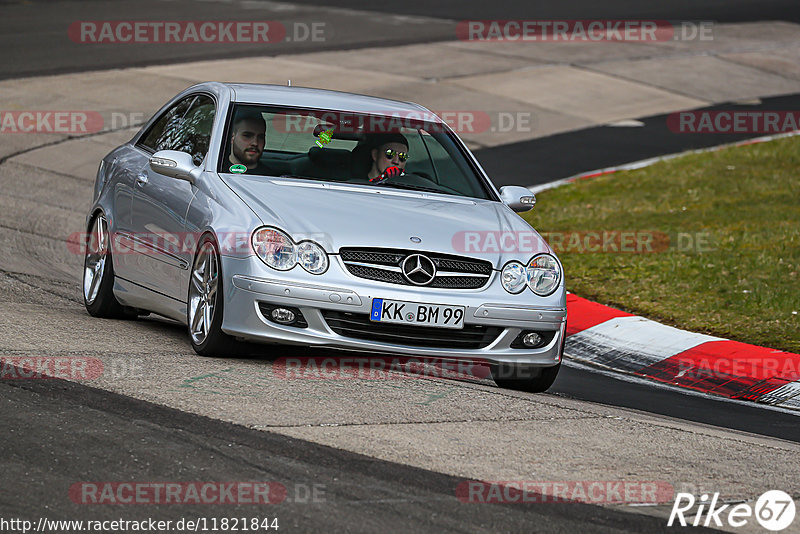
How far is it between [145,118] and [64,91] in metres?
1.84

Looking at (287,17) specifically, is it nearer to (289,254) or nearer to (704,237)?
(704,237)

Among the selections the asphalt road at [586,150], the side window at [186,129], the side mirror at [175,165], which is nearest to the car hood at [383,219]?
the side mirror at [175,165]

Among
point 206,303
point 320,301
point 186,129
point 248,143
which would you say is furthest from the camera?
point 186,129

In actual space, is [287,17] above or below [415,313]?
above

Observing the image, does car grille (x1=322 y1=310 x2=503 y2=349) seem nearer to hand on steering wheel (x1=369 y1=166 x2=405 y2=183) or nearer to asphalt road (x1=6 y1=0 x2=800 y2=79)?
hand on steering wheel (x1=369 y1=166 x2=405 y2=183)

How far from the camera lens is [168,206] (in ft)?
25.3

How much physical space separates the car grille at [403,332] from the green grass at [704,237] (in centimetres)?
297

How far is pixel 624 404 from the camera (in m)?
7.59

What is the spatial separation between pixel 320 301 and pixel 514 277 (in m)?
1.08

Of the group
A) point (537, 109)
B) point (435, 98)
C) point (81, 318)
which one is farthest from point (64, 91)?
point (81, 318)

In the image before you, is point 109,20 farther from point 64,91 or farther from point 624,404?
point 624,404

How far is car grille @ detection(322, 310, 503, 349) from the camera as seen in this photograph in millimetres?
6777

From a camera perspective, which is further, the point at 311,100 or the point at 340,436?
the point at 311,100

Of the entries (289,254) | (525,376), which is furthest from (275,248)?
(525,376)
